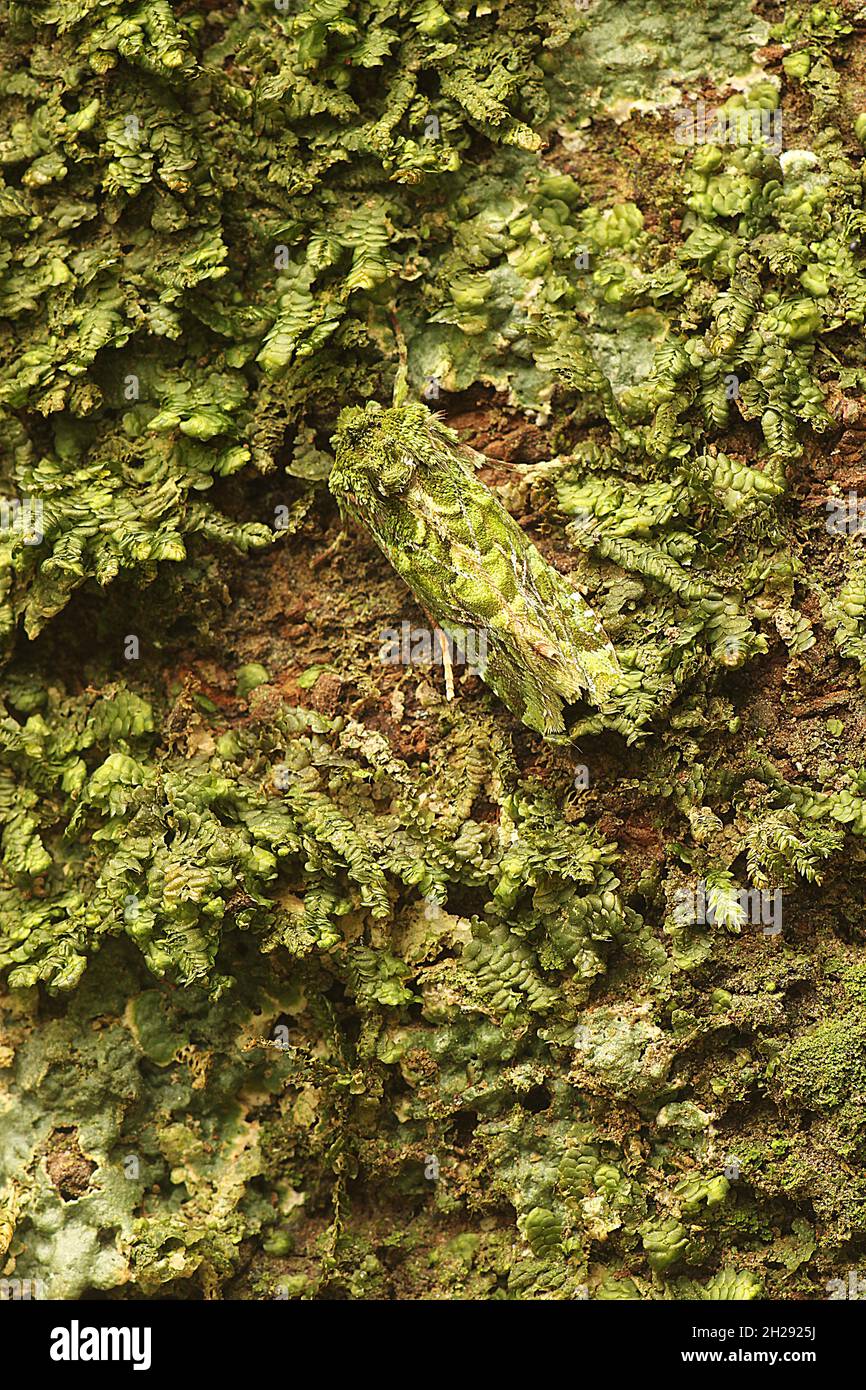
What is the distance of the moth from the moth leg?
53mm

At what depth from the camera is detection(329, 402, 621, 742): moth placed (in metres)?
3.99

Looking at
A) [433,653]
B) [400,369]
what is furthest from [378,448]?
[433,653]

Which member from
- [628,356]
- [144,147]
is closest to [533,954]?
[628,356]

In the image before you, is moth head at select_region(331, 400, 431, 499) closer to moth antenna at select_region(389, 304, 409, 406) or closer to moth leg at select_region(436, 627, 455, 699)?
moth antenna at select_region(389, 304, 409, 406)

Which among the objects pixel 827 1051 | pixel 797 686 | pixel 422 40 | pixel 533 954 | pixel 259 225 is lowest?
pixel 827 1051

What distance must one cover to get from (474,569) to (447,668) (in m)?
0.38

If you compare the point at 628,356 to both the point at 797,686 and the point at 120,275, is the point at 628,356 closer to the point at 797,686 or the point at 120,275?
the point at 797,686

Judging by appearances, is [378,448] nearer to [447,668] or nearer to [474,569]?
[474,569]

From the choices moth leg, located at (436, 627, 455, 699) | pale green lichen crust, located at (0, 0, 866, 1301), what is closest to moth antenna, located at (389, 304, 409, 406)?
pale green lichen crust, located at (0, 0, 866, 1301)

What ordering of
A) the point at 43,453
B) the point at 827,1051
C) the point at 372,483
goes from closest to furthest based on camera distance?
the point at 827,1051
the point at 372,483
the point at 43,453

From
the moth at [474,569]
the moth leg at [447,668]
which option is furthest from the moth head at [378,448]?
the moth leg at [447,668]

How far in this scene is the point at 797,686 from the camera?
4.04m

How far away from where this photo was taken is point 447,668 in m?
4.22

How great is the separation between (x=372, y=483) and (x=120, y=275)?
1.17 metres
